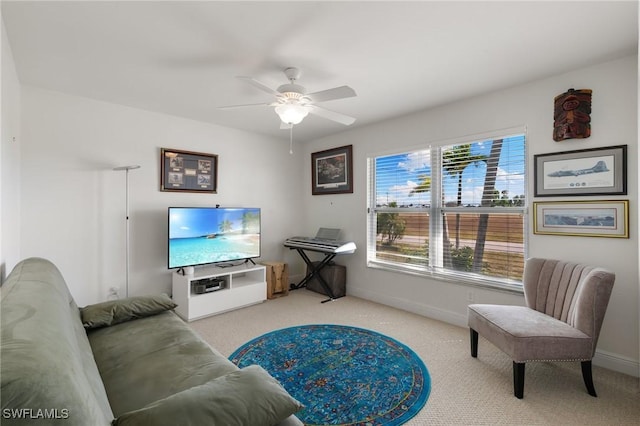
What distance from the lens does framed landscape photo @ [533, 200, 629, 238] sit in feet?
Result: 7.64

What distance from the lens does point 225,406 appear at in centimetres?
96

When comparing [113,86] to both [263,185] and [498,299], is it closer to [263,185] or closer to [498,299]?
[263,185]

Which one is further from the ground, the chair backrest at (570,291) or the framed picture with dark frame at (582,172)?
the framed picture with dark frame at (582,172)

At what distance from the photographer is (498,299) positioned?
2967 millimetres

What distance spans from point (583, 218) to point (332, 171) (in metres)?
3.05

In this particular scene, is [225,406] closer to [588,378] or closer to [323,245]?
[588,378]

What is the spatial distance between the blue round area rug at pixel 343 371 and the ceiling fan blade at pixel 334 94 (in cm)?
212

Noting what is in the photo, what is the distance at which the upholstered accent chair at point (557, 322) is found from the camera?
1.98m

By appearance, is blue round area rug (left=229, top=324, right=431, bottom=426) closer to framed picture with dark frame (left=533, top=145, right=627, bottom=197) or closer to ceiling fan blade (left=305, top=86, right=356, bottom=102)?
framed picture with dark frame (left=533, top=145, right=627, bottom=197)

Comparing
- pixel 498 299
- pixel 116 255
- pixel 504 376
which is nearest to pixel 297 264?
pixel 116 255

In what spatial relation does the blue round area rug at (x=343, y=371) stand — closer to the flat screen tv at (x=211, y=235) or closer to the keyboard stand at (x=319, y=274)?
the keyboard stand at (x=319, y=274)

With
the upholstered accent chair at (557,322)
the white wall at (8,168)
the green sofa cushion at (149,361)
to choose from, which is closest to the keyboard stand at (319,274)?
the upholstered accent chair at (557,322)

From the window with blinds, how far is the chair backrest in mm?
411

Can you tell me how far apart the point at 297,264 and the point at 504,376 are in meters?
3.35
